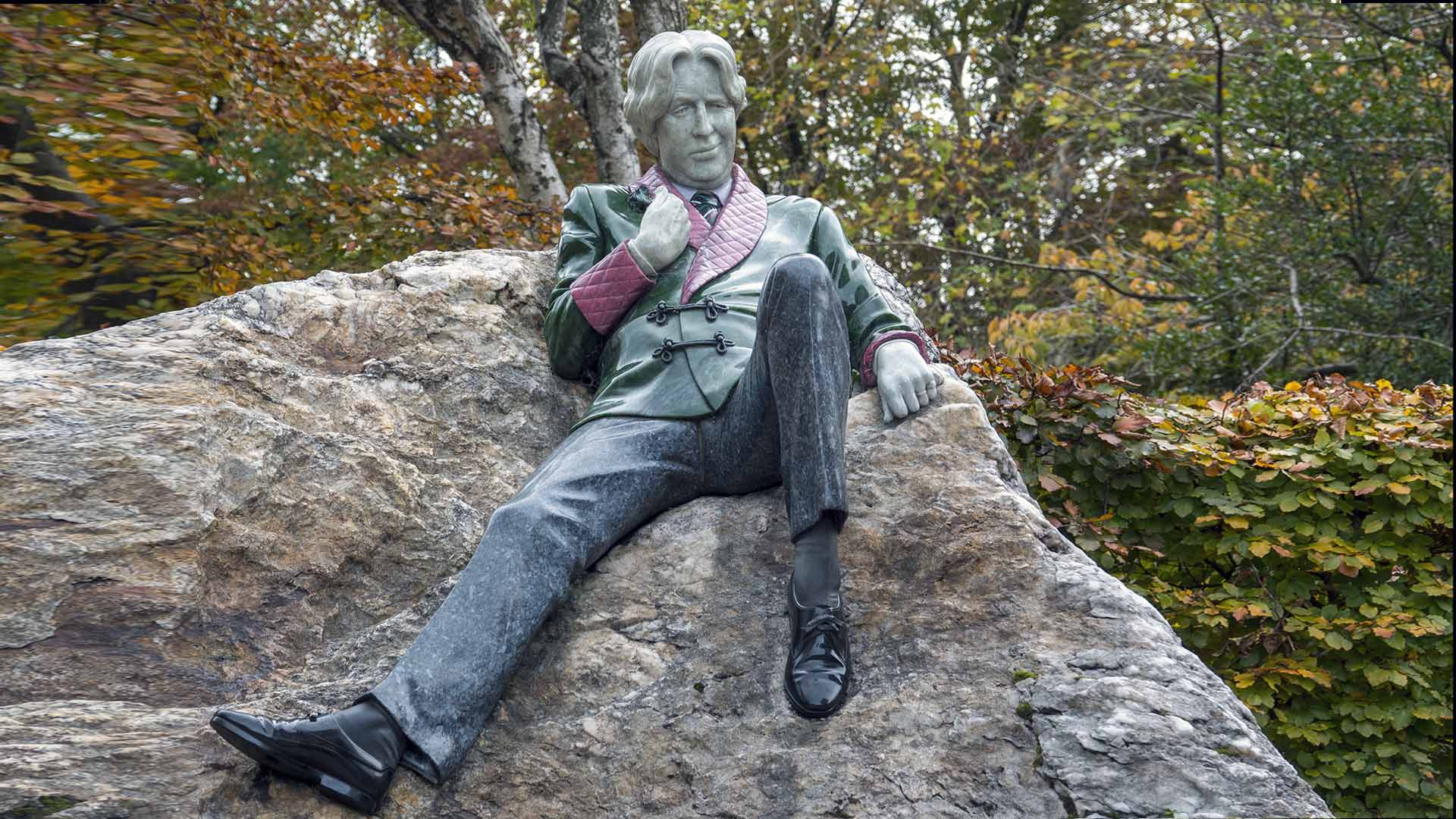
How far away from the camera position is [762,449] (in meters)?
3.54

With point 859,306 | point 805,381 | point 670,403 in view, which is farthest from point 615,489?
point 859,306

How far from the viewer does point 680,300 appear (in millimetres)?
3871

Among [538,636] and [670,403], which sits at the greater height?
[670,403]

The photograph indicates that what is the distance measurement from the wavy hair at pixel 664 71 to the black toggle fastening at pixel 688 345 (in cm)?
78

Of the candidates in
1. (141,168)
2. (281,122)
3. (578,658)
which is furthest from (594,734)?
(281,122)

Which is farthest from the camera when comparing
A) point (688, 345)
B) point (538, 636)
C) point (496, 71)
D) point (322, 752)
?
point (496, 71)

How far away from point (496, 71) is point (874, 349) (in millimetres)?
4462

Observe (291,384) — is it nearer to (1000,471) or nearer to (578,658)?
(578,658)

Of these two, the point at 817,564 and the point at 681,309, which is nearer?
the point at 817,564

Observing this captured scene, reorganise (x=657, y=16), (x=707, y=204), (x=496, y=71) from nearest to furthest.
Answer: (x=707, y=204)
(x=496, y=71)
(x=657, y=16)

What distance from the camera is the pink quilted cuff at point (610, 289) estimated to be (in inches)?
151

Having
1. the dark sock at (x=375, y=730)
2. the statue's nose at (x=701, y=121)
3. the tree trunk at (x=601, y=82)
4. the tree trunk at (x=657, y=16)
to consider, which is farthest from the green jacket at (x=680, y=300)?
the tree trunk at (x=657, y=16)

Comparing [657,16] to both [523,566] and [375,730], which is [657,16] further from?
[375,730]

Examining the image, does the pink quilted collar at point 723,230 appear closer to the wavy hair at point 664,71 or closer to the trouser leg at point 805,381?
the wavy hair at point 664,71
